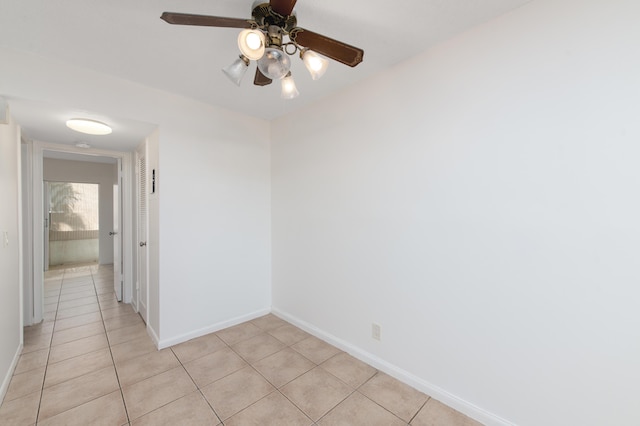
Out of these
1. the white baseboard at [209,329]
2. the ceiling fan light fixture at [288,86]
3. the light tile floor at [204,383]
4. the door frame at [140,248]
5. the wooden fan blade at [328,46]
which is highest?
the wooden fan blade at [328,46]

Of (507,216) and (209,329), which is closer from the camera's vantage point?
(507,216)

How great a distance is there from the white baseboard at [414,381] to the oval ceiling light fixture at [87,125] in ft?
8.72

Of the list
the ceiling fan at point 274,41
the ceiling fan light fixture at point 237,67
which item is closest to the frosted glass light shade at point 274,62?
the ceiling fan at point 274,41

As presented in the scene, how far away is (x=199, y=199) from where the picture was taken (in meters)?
2.64

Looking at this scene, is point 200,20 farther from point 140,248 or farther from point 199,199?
point 140,248

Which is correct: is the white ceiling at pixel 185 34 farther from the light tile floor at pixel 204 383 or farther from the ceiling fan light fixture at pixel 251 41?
the light tile floor at pixel 204 383

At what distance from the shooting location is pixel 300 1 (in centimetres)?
136

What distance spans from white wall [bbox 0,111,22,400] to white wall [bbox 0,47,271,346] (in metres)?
0.60

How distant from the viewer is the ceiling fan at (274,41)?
1.14 metres

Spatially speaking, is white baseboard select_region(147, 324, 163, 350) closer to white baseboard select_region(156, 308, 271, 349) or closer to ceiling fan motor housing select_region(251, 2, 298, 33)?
white baseboard select_region(156, 308, 271, 349)

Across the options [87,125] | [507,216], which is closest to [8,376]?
[87,125]

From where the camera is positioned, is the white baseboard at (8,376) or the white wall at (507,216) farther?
the white baseboard at (8,376)

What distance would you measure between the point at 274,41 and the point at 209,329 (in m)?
2.67

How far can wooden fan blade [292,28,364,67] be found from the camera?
1.24 m
